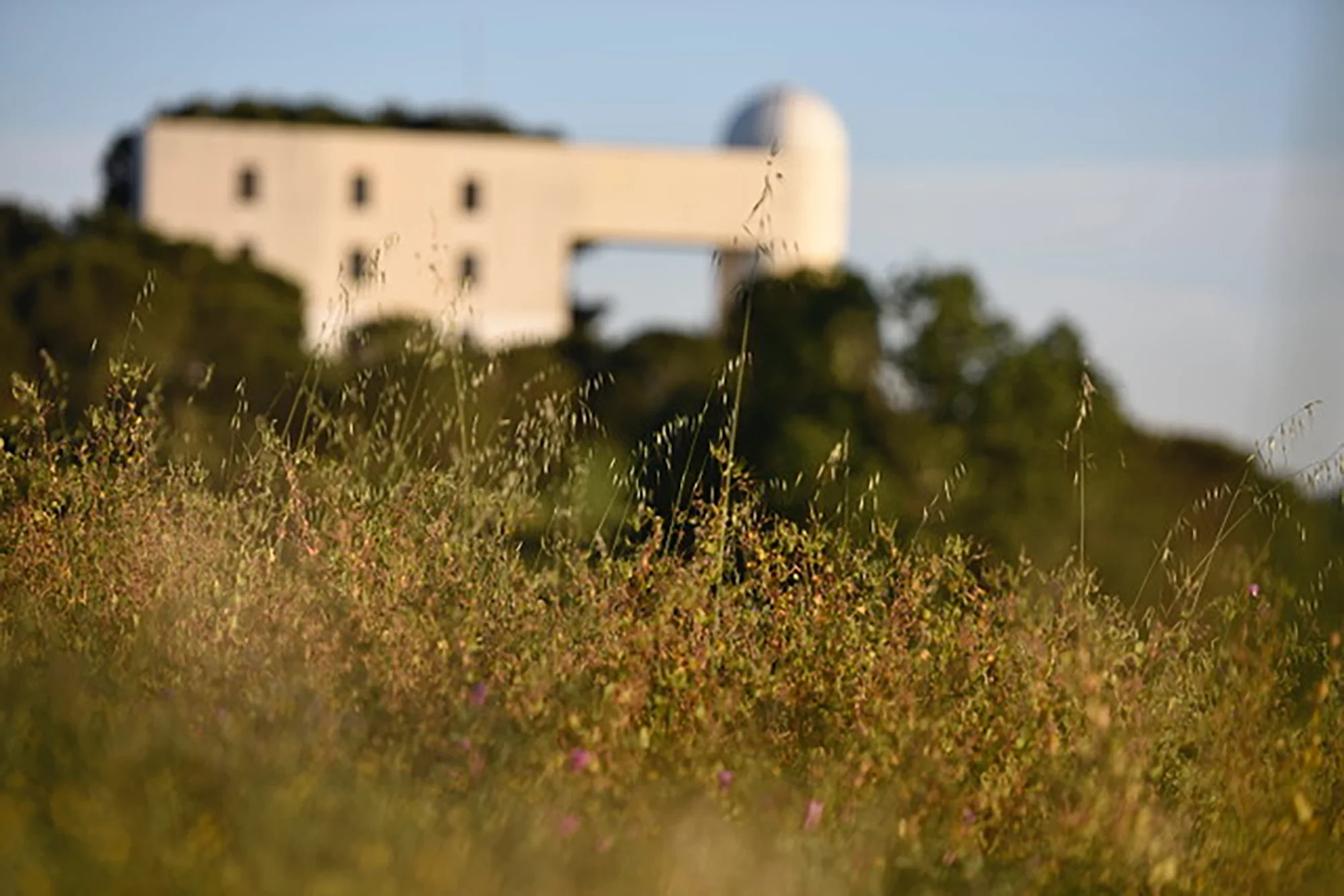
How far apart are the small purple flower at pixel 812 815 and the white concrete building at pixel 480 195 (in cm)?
5685

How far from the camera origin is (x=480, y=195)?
208ft

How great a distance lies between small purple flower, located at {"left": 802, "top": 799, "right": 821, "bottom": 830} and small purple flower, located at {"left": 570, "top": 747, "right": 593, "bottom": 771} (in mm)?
437

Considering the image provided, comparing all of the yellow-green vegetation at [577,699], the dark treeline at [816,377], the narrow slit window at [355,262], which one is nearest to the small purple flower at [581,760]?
the yellow-green vegetation at [577,699]

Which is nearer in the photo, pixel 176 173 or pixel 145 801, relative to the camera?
pixel 145 801

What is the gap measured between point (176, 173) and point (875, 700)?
59.3 metres

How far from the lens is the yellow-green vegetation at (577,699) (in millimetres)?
3609

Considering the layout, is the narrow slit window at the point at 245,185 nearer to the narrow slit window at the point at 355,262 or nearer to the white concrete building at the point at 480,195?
the white concrete building at the point at 480,195

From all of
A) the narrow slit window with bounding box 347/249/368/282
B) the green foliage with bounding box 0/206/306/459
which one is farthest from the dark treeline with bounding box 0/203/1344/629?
the narrow slit window with bounding box 347/249/368/282

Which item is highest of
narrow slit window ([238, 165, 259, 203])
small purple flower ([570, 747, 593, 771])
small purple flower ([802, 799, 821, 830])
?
small purple flower ([570, 747, 593, 771])

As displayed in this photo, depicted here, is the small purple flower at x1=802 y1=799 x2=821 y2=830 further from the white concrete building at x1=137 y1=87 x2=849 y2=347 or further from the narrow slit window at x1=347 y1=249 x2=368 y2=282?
the white concrete building at x1=137 y1=87 x2=849 y2=347

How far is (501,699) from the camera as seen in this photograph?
4.64 m

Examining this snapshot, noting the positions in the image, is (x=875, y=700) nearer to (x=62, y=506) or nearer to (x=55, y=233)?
(x=62, y=506)

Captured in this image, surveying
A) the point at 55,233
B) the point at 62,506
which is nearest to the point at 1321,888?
the point at 62,506

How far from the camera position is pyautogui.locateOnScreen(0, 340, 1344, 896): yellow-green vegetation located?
3609 mm
